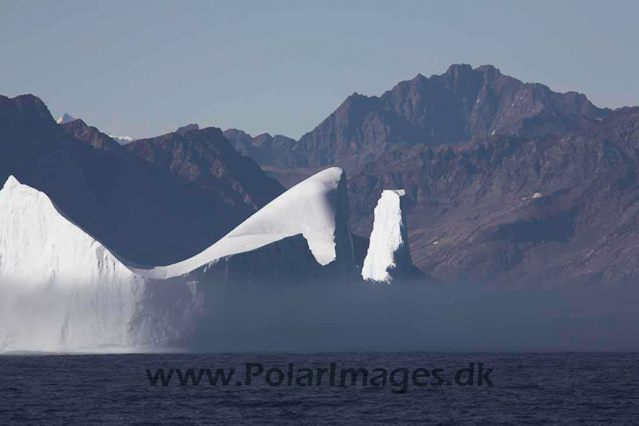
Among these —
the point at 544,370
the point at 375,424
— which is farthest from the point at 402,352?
the point at 375,424

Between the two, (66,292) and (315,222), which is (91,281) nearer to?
(66,292)

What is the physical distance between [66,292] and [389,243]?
2460 inches

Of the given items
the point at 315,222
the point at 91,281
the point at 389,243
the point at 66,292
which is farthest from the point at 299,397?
the point at 389,243

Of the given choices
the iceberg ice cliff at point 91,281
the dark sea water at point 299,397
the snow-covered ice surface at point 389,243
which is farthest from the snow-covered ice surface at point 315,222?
the snow-covered ice surface at point 389,243

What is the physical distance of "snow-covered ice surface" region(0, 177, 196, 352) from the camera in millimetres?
109625

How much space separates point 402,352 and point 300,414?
63854 millimetres

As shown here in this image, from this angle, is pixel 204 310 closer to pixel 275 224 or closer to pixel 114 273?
pixel 114 273

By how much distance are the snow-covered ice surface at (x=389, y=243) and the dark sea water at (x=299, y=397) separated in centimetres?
4887

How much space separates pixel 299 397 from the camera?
3322 inches

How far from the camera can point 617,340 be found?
183875mm

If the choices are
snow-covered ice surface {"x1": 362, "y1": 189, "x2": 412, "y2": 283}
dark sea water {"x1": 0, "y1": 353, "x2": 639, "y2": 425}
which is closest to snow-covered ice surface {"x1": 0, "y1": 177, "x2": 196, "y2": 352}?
dark sea water {"x1": 0, "y1": 353, "x2": 639, "y2": 425}

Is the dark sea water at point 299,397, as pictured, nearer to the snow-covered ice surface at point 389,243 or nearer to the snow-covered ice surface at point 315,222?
the snow-covered ice surface at point 315,222

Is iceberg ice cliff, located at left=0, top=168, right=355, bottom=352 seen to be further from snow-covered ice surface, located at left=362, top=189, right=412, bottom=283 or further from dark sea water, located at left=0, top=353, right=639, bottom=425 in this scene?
snow-covered ice surface, located at left=362, top=189, right=412, bottom=283

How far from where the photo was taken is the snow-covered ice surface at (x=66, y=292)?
360 feet
